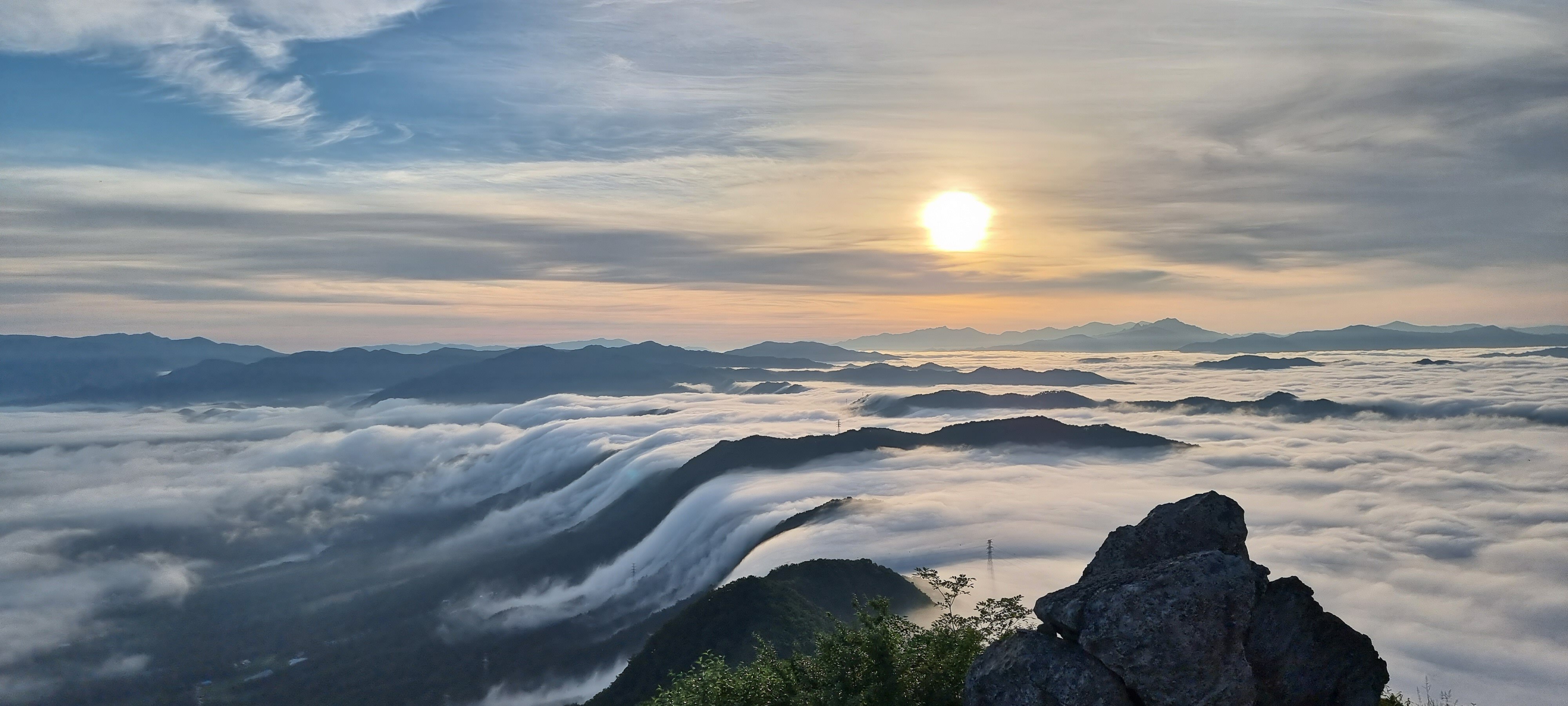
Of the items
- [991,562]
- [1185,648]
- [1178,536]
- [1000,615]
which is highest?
[1178,536]

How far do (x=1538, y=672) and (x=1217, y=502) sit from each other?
4288 inches

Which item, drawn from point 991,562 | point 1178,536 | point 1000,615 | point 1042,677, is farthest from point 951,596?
point 991,562

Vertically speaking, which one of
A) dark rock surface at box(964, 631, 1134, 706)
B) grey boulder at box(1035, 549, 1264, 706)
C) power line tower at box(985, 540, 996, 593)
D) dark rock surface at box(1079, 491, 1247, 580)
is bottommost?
power line tower at box(985, 540, 996, 593)

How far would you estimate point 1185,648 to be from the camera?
22.5 meters

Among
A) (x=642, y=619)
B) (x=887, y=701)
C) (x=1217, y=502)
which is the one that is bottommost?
(x=642, y=619)

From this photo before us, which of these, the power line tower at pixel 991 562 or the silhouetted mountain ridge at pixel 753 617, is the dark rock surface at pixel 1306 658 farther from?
the power line tower at pixel 991 562

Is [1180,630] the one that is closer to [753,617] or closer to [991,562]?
[753,617]

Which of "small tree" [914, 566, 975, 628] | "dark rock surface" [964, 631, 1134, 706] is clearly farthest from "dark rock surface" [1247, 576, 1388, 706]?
"small tree" [914, 566, 975, 628]

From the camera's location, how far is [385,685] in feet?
571

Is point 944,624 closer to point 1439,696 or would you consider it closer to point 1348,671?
point 1348,671

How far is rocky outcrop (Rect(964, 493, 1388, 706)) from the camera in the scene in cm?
2266

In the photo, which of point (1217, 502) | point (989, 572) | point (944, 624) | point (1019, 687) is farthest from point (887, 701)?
point (989, 572)

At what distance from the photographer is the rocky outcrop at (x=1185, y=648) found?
22.7 metres

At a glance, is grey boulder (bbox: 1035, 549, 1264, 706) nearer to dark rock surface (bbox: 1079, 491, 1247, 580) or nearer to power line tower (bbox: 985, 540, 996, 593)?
dark rock surface (bbox: 1079, 491, 1247, 580)
